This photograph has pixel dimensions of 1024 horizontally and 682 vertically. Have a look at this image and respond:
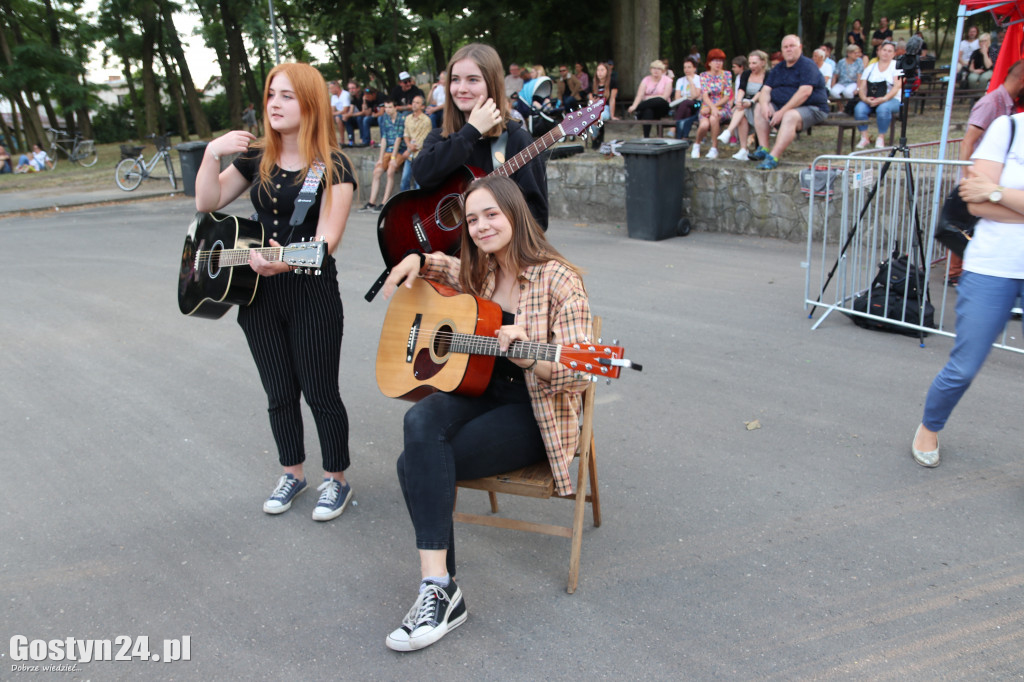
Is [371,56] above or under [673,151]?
above

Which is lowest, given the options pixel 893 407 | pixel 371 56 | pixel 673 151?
pixel 893 407

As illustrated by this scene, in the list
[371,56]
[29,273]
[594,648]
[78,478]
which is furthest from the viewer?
→ [371,56]

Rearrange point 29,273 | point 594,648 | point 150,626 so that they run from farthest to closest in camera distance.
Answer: point 29,273 → point 150,626 → point 594,648

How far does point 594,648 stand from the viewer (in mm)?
2596

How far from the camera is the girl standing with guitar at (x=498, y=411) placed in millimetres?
2652

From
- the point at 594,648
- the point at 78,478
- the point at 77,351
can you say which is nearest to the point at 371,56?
the point at 77,351

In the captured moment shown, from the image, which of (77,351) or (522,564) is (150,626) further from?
(77,351)

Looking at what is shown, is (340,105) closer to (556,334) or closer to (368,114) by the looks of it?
(368,114)

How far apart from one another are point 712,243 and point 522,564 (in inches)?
249

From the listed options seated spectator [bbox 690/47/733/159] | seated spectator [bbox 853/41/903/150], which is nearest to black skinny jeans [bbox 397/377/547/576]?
seated spectator [bbox 690/47/733/159]

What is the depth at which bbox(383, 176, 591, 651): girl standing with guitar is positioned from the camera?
8.70 feet

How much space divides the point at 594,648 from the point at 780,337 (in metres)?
3.54

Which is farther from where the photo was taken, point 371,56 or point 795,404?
point 371,56

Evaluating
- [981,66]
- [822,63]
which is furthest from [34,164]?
[981,66]
